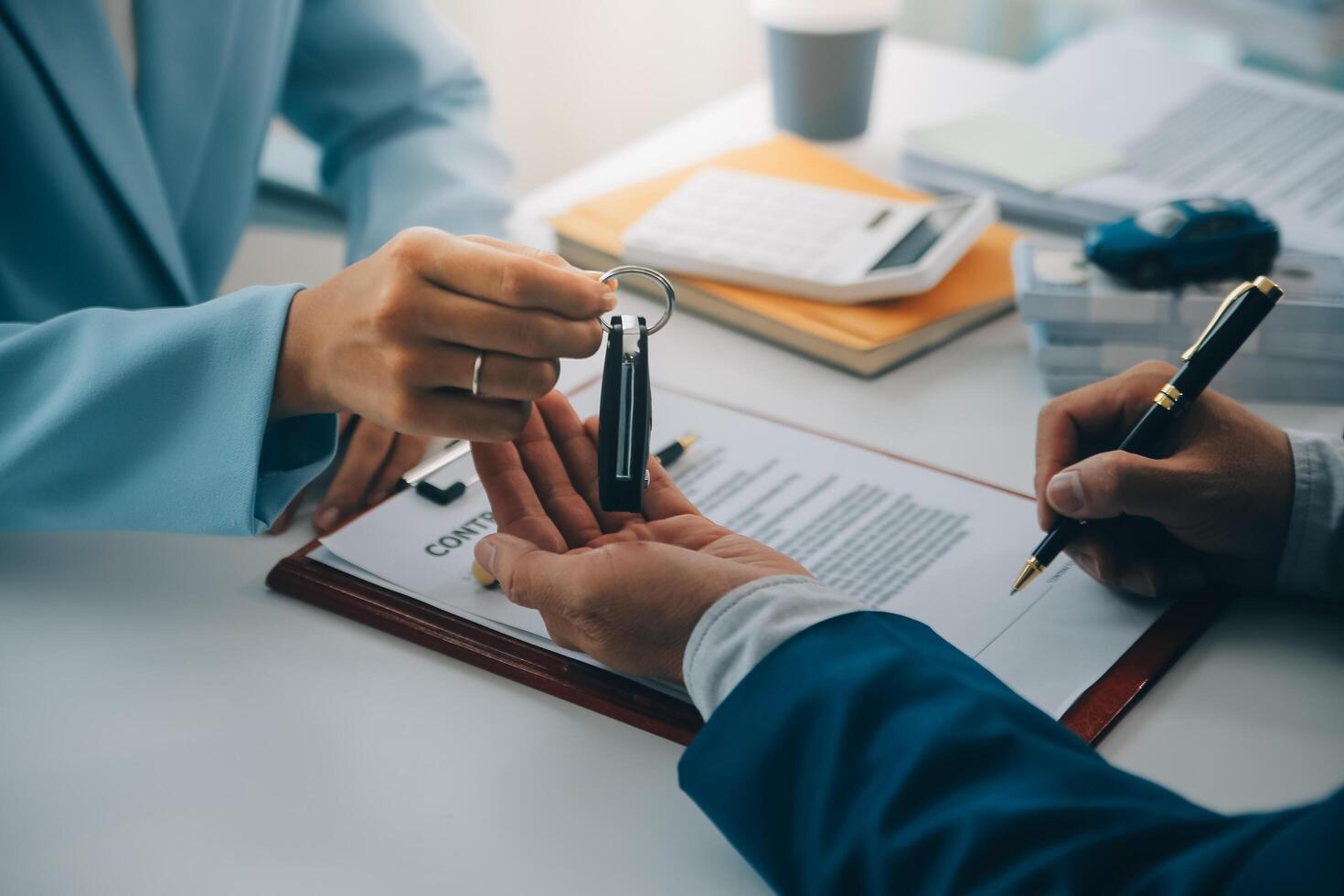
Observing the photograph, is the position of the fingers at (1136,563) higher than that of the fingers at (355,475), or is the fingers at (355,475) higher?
the fingers at (355,475)

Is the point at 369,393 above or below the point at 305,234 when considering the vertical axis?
above

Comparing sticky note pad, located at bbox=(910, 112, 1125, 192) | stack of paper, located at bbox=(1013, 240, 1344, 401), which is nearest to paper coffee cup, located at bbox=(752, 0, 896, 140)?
sticky note pad, located at bbox=(910, 112, 1125, 192)

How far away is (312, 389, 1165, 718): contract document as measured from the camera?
2.23 ft

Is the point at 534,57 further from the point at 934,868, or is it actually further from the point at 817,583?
the point at 934,868

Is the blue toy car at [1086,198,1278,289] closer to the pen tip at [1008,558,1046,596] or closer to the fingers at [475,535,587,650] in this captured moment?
the pen tip at [1008,558,1046,596]

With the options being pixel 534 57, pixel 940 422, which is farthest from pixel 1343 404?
pixel 534 57

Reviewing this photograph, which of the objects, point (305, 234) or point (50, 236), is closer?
point (50, 236)

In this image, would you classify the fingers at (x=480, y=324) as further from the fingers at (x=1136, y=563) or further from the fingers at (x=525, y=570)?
the fingers at (x=1136, y=563)

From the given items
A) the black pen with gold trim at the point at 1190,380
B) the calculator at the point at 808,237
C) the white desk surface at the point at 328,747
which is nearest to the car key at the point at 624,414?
the white desk surface at the point at 328,747

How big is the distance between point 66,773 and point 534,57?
5.91 ft

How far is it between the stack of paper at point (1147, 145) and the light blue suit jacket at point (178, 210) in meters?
0.49

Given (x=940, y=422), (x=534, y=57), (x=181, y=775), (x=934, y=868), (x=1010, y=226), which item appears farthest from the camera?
(x=534, y=57)

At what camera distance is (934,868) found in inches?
20.1

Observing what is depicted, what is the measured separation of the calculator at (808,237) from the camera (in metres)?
0.99
